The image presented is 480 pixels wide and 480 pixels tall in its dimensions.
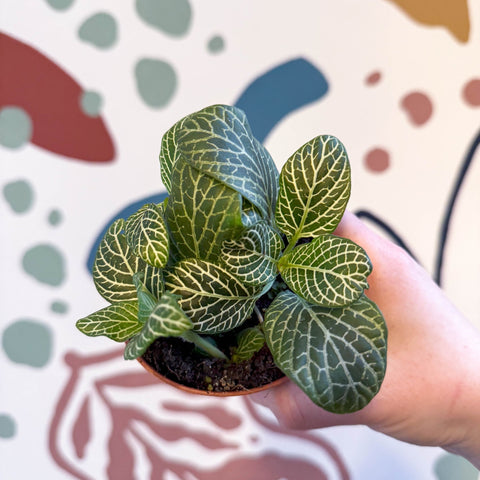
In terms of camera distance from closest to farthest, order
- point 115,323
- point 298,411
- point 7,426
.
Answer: point 115,323 < point 298,411 < point 7,426

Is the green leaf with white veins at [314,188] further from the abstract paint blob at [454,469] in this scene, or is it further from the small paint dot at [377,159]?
the abstract paint blob at [454,469]

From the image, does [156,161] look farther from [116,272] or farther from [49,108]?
[116,272]

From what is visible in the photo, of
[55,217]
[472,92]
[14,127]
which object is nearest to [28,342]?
[55,217]

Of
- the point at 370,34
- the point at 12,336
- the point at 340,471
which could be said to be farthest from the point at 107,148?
the point at 340,471

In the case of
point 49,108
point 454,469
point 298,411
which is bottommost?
point 454,469

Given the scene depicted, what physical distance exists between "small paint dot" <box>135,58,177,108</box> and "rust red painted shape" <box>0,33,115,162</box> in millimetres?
106

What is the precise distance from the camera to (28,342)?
0.88 m

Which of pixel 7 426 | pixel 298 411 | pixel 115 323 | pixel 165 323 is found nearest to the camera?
pixel 165 323

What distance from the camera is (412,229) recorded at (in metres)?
0.92

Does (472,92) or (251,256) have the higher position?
(472,92)

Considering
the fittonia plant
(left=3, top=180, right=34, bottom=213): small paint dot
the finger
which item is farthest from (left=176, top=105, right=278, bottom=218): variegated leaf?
(left=3, top=180, right=34, bottom=213): small paint dot

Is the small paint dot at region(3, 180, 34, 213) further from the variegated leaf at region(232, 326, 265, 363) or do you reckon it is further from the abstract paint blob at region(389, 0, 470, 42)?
the abstract paint blob at region(389, 0, 470, 42)

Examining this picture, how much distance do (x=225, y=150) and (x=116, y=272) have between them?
16 cm

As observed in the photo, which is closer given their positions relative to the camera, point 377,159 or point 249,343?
point 249,343
